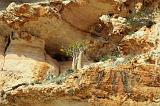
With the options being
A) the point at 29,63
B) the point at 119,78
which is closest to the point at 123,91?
the point at 119,78

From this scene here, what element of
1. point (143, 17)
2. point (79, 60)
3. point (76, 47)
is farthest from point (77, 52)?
point (143, 17)

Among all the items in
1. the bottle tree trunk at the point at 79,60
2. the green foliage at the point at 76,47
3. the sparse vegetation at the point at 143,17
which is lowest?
the bottle tree trunk at the point at 79,60

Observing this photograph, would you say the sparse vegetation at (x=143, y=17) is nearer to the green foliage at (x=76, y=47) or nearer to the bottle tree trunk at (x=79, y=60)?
the green foliage at (x=76, y=47)

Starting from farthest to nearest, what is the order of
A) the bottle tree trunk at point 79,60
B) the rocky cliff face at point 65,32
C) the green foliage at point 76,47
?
1. the green foliage at point 76,47
2. the rocky cliff face at point 65,32
3. the bottle tree trunk at point 79,60

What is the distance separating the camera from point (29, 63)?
813 inches

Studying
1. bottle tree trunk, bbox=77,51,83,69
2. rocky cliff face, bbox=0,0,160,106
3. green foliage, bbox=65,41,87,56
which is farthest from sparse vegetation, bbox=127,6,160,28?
bottle tree trunk, bbox=77,51,83,69

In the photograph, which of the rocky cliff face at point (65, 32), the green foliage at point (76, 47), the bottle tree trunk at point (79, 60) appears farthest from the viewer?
the green foliage at point (76, 47)

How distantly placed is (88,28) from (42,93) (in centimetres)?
588

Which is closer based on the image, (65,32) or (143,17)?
(143,17)

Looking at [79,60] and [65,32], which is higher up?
[65,32]

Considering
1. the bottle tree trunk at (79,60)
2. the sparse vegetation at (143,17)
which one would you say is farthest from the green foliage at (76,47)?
the sparse vegetation at (143,17)

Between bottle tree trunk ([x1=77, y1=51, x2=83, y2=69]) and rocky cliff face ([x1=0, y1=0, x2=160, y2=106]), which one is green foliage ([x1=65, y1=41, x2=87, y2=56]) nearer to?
bottle tree trunk ([x1=77, y1=51, x2=83, y2=69])

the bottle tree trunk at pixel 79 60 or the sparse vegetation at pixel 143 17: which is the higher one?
the sparse vegetation at pixel 143 17

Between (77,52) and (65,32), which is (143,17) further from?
(65,32)
